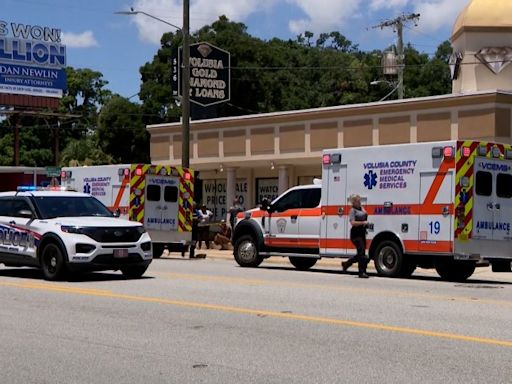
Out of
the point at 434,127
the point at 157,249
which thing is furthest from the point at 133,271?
the point at 434,127

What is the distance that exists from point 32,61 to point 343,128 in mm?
32326

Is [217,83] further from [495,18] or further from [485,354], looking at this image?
[485,354]

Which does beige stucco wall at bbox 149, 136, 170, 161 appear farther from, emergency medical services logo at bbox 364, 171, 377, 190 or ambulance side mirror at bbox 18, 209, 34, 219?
ambulance side mirror at bbox 18, 209, 34, 219

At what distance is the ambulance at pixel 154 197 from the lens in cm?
2520

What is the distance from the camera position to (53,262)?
53.0ft

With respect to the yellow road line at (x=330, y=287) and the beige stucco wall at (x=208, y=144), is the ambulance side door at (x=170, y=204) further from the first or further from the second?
the beige stucco wall at (x=208, y=144)

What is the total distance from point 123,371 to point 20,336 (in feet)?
7.87

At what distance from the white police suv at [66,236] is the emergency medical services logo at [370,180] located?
5.27 metres

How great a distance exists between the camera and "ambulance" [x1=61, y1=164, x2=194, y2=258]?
992 inches

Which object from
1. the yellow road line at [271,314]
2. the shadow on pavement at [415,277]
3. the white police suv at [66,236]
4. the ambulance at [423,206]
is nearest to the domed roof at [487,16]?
→ the shadow on pavement at [415,277]

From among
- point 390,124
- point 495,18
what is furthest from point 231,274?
point 495,18

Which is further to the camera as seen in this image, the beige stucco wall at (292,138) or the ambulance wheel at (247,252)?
the beige stucco wall at (292,138)

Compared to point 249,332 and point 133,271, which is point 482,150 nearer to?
point 133,271

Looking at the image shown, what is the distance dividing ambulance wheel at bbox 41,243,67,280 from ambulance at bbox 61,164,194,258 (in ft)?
28.8
